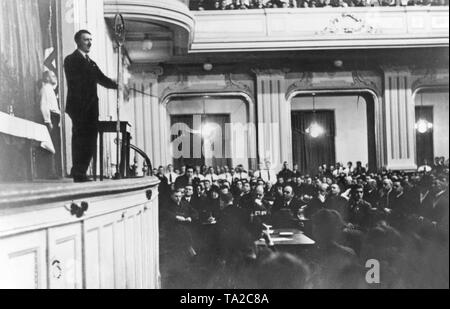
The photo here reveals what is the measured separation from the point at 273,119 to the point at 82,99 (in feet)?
4.26

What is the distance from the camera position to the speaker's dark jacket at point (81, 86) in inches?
98.8

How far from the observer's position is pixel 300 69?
355cm

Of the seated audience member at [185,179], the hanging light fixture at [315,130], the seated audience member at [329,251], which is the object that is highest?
the hanging light fixture at [315,130]

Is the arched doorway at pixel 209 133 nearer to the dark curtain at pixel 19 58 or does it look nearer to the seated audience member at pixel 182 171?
the seated audience member at pixel 182 171

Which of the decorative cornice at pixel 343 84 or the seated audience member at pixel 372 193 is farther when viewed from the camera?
the decorative cornice at pixel 343 84

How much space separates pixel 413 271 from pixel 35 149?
253 centimetres

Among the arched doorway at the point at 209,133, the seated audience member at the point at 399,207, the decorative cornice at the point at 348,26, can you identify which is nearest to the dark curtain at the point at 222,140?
the arched doorway at the point at 209,133

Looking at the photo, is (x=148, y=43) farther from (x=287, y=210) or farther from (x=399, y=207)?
(x=399, y=207)

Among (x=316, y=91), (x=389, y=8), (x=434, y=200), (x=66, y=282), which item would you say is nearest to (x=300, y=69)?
(x=316, y=91)

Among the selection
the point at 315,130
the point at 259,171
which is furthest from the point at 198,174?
the point at 315,130

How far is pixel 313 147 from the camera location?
3.13m

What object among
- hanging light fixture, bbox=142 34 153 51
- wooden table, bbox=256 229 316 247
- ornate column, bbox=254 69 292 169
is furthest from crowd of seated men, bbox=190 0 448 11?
wooden table, bbox=256 229 316 247

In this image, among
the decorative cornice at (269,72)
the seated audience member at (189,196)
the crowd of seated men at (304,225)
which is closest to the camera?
the crowd of seated men at (304,225)

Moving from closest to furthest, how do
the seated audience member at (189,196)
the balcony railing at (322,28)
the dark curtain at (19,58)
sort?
1. the dark curtain at (19,58)
2. the seated audience member at (189,196)
3. the balcony railing at (322,28)
